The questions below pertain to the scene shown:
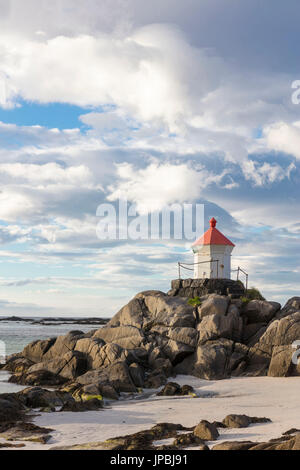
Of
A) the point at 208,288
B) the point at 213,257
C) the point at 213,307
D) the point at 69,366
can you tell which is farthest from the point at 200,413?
the point at 213,257

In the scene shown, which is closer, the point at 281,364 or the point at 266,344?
the point at 281,364

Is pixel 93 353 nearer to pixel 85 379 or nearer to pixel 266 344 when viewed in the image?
pixel 85 379

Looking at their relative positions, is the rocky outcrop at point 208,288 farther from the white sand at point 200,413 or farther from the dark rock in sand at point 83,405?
the dark rock in sand at point 83,405

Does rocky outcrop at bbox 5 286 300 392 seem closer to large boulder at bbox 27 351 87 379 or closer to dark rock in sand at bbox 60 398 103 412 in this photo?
large boulder at bbox 27 351 87 379

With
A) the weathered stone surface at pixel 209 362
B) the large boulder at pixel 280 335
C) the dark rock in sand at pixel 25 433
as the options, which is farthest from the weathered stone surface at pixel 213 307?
the dark rock in sand at pixel 25 433

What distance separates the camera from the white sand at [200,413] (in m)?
12.2

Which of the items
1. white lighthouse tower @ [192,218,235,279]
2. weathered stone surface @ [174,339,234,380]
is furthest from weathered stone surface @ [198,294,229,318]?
white lighthouse tower @ [192,218,235,279]

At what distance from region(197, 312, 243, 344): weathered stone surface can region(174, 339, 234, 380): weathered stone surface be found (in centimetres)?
57

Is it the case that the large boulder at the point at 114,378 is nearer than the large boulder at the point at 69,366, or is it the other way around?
the large boulder at the point at 114,378

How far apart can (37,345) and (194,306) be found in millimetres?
9333

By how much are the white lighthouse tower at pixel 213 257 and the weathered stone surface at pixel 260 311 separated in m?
5.17
